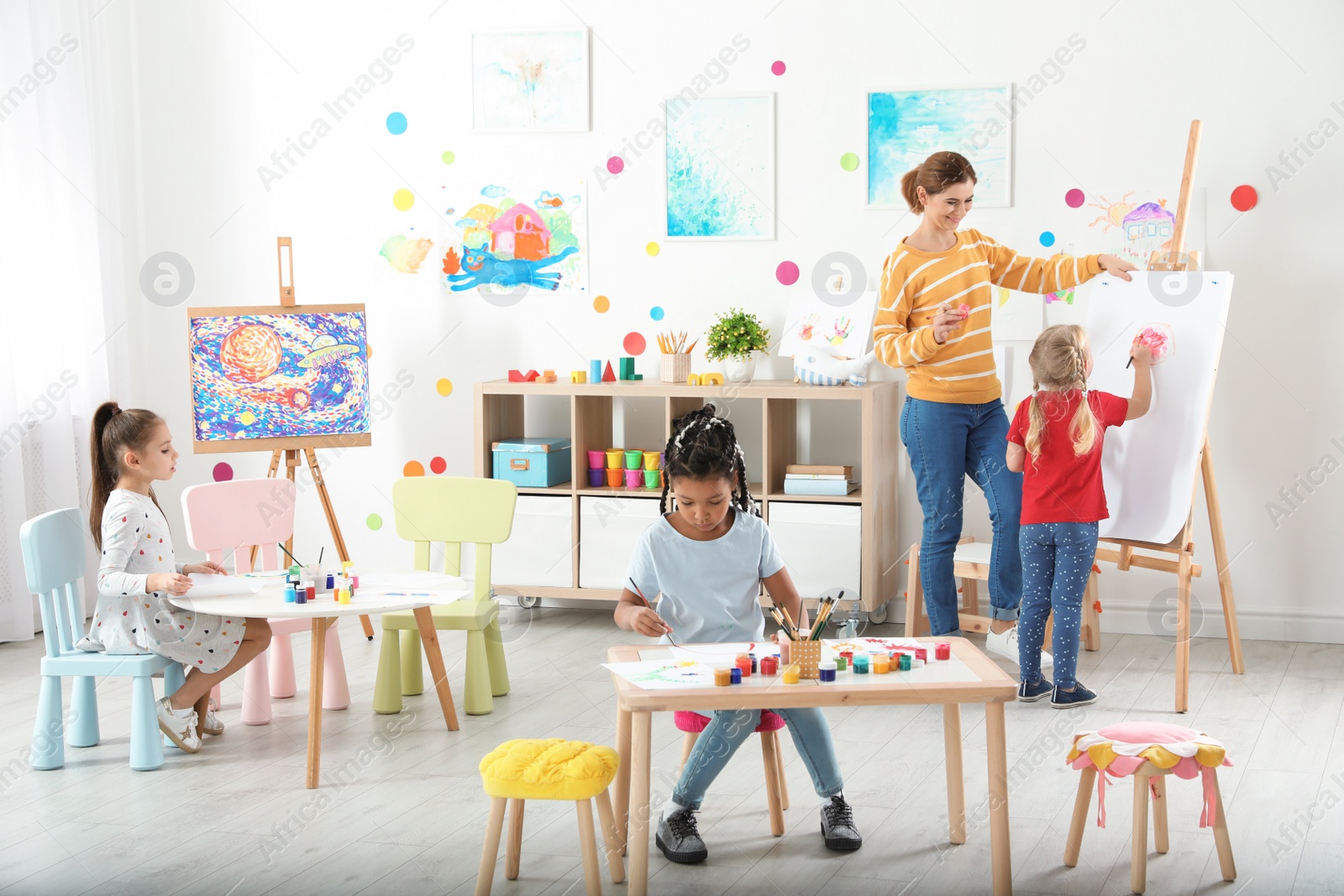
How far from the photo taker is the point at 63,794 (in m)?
2.94

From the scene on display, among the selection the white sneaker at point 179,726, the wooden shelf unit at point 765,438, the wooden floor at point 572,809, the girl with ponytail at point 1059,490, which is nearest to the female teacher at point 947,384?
the girl with ponytail at point 1059,490

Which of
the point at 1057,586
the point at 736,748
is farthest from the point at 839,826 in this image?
the point at 1057,586

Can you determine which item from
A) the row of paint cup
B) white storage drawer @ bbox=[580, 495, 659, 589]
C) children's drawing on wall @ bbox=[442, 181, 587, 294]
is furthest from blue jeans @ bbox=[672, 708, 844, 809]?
children's drawing on wall @ bbox=[442, 181, 587, 294]

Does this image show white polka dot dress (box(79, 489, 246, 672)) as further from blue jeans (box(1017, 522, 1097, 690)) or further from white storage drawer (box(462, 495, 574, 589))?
blue jeans (box(1017, 522, 1097, 690))

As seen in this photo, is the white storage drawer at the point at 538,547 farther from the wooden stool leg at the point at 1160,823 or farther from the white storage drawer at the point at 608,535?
the wooden stool leg at the point at 1160,823

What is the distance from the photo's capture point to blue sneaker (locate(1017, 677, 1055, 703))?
3.57 m

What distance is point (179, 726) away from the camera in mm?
3225

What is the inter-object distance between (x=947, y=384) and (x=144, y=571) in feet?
7.05

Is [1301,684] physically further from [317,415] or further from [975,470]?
[317,415]

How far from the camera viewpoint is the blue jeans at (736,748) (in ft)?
8.00

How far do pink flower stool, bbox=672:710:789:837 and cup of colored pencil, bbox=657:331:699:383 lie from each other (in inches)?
79.9

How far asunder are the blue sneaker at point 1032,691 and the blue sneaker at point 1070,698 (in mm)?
30

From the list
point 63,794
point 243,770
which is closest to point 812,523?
point 243,770

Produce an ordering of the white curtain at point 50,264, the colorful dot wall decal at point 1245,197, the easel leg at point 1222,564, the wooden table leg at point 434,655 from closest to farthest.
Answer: the wooden table leg at point 434,655
the easel leg at point 1222,564
the colorful dot wall decal at point 1245,197
the white curtain at point 50,264
